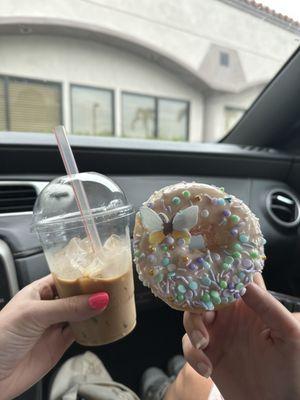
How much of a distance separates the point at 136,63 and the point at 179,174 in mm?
2322

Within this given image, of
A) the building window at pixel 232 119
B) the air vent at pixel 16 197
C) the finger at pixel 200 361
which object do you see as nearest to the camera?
the finger at pixel 200 361

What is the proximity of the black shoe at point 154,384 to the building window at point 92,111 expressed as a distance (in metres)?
1.26

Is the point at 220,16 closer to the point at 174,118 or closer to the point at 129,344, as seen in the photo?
the point at 174,118

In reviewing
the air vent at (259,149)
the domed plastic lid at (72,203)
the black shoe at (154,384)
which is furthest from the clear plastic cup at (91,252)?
the air vent at (259,149)

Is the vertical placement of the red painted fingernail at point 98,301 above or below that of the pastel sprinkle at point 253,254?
below

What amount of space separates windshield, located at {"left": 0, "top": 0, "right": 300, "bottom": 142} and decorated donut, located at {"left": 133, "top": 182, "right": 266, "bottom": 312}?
124 centimetres

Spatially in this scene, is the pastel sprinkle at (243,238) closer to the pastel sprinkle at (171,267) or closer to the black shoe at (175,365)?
the pastel sprinkle at (171,267)

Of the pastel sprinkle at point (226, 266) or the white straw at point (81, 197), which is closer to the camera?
the pastel sprinkle at point (226, 266)

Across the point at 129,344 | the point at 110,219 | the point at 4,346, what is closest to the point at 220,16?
the point at 129,344

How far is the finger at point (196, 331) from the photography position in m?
0.82

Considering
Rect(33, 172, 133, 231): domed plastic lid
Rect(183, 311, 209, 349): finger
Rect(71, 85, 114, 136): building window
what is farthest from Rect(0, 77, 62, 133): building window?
Rect(183, 311, 209, 349): finger

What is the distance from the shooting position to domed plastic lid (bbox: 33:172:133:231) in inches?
36.7

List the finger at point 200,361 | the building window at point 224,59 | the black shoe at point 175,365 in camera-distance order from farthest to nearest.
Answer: the building window at point 224,59
the black shoe at point 175,365
the finger at point 200,361

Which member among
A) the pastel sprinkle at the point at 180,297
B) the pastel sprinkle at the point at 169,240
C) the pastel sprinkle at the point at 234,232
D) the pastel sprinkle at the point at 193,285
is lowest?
the pastel sprinkle at the point at 180,297
